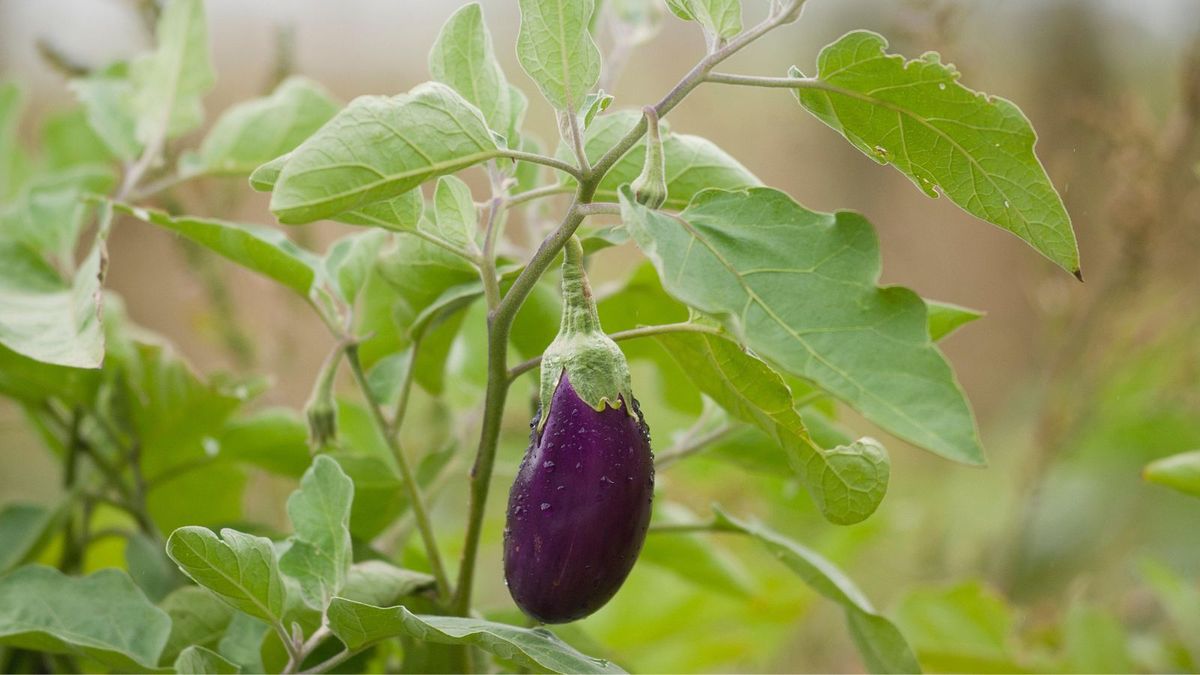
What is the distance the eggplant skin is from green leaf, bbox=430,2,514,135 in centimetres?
7

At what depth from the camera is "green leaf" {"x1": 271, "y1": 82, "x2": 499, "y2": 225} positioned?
0.66 ft

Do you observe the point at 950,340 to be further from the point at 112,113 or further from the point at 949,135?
the point at 949,135

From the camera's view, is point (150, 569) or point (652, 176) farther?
point (150, 569)

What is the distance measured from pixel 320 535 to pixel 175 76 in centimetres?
25

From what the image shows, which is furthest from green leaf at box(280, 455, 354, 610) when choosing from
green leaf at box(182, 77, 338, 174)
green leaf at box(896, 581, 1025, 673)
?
green leaf at box(896, 581, 1025, 673)

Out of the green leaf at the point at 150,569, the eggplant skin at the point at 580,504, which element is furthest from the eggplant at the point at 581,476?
the green leaf at the point at 150,569

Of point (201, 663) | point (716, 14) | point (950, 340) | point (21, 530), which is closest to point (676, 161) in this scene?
point (716, 14)

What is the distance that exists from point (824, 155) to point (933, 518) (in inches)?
21.5

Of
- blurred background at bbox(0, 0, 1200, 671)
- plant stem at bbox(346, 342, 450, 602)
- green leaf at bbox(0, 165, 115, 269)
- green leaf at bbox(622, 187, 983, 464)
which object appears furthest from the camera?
blurred background at bbox(0, 0, 1200, 671)

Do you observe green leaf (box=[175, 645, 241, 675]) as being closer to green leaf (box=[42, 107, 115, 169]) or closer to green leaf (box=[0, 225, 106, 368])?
green leaf (box=[0, 225, 106, 368])

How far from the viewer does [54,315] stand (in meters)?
0.34

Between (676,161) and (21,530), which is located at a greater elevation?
(676,161)

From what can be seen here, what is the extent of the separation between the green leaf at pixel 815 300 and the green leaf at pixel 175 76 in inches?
11.6

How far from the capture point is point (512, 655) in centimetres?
24
